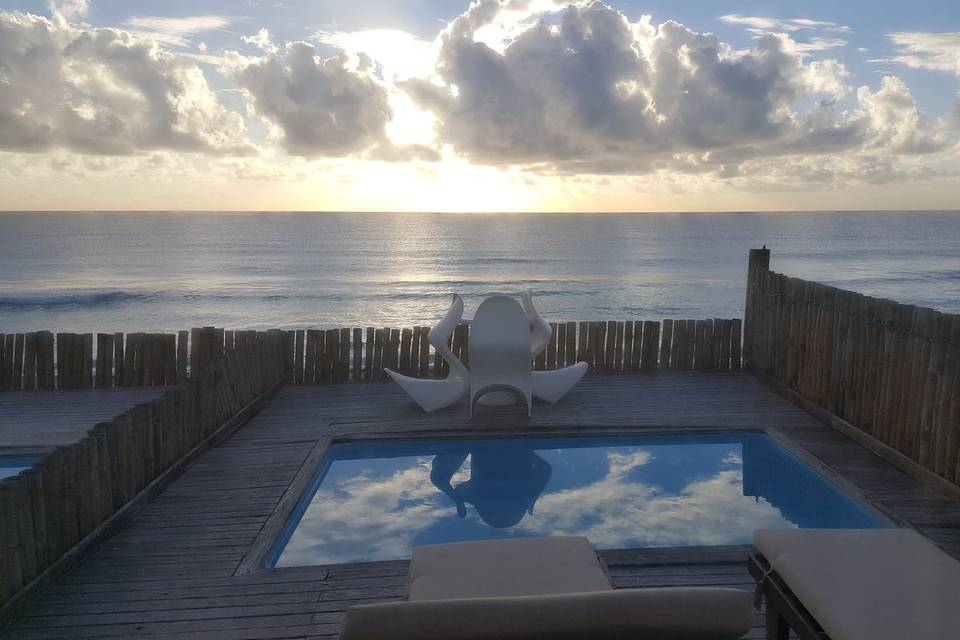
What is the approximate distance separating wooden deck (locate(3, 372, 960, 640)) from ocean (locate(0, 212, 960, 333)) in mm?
20026

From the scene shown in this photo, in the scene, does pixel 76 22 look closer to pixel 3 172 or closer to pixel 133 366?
pixel 3 172

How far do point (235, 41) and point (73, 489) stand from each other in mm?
21258

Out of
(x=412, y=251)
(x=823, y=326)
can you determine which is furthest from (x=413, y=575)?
(x=412, y=251)

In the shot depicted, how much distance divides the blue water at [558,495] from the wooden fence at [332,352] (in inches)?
83.1

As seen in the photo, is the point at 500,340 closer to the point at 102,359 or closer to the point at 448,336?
the point at 448,336

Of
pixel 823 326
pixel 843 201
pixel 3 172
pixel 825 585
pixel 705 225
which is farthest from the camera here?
pixel 705 225

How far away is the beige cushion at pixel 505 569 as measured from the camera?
8.89 feet

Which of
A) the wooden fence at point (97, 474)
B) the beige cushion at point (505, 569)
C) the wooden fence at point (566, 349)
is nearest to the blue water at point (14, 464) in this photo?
the wooden fence at point (97, 474)

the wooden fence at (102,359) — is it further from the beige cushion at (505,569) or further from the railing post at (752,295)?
the beige cushion at (505,569)

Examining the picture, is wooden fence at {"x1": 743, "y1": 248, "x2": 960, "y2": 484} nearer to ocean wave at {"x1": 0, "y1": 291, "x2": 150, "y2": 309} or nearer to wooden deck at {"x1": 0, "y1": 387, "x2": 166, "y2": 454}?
wooden deck at {"x1": 0, "y1": 387, "x2": 166, "y2": 454}

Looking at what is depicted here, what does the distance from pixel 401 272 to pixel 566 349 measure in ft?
112

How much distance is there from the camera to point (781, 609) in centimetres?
291

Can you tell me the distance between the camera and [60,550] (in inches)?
158

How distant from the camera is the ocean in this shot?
30.2 meters
